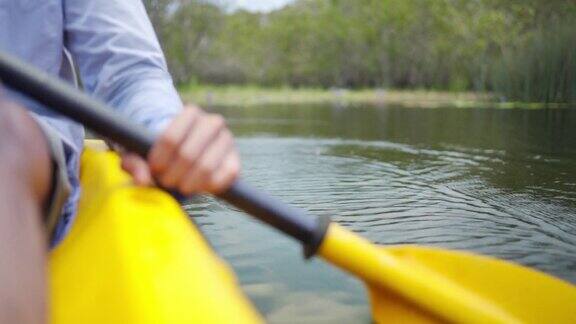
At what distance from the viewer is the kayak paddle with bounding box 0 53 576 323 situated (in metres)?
0.69

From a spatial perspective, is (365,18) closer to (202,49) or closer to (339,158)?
(202,49)

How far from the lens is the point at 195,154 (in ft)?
1.92

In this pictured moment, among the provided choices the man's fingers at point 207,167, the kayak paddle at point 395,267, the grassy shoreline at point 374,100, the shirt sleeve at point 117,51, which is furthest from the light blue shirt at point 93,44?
the grassy shoreline at point 374,100

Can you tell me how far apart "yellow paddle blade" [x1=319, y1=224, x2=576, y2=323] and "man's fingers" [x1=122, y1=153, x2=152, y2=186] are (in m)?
0.27

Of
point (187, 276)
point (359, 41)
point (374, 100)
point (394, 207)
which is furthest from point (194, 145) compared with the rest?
point (359, 41)

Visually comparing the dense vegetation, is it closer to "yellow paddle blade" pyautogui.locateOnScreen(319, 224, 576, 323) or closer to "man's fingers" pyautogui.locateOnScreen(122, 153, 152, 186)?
"yellow paddle blade" pyautogui.locateOnScreen(319, 224, 576, 323)

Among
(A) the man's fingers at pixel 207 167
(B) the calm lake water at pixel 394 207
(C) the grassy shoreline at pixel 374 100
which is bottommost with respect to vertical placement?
(C) the grassy shoreline at pixel 374 100

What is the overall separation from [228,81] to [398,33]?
31.8ft

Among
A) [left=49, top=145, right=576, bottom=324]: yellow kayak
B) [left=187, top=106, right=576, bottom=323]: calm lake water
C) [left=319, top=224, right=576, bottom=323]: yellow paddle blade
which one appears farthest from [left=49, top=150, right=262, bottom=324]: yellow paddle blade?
[left=187, top=106, right=576, bottom=323]: calm lake water

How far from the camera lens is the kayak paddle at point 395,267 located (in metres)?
0.69

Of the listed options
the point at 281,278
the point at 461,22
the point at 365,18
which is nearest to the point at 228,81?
the point at 365,18

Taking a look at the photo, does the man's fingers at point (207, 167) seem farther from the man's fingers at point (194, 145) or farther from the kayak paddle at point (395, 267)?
the kayak paddle at point (395, 267)

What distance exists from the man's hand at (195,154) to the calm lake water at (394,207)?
0.71m

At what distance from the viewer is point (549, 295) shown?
3.65 feet
